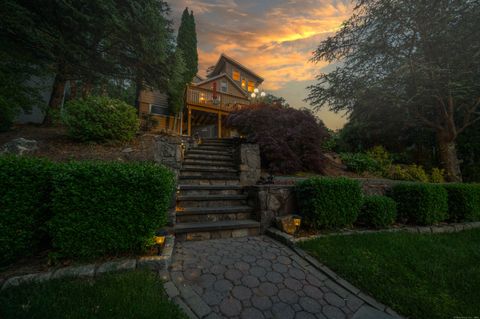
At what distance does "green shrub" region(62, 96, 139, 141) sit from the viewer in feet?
19.7

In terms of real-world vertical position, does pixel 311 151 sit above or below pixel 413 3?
below

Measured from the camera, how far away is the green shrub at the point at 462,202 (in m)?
5.17

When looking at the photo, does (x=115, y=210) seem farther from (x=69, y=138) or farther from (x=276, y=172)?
(x=69, y=138)

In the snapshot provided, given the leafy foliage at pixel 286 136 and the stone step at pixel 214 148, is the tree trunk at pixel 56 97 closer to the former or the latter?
the stone step at pixel 214 148

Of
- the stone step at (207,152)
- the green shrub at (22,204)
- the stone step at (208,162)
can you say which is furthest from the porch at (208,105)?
the green shrub at (22,204)

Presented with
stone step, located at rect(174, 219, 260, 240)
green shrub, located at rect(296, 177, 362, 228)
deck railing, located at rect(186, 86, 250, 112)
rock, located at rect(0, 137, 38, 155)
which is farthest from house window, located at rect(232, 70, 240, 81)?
stone step, located at rect(174, 219, 260, 240)

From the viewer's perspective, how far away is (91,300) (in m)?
1.86

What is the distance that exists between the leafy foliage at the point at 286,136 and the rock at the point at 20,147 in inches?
261

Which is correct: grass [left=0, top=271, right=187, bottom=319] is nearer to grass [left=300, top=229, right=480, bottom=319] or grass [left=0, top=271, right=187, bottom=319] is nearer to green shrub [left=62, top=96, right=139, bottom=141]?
grass [left=300, top=229, right=480, bottom=319]

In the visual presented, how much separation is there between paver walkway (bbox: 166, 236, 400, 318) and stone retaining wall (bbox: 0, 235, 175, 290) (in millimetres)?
218

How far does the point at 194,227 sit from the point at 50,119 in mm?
9062

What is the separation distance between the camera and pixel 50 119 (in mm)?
7992

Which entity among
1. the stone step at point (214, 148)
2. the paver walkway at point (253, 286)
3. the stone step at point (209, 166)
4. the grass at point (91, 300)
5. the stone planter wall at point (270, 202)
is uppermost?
the stone step at point (214, 148)

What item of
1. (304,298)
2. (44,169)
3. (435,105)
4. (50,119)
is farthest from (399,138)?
(50,119)
